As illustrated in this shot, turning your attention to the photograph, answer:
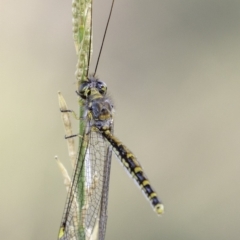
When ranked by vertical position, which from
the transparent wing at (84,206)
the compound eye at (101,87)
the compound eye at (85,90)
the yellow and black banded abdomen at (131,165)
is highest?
the compound eye at (101,87)

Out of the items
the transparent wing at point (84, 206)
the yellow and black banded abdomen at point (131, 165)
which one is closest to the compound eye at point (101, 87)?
the yellow and black banded abdomen at point (131, 165)

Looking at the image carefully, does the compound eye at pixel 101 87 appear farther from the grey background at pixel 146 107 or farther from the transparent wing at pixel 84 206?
the grey background at pixel 146 107

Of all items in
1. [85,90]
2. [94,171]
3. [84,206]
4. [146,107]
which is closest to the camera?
[84,206]

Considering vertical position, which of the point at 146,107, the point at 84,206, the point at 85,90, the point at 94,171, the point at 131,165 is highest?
the point at 146,107

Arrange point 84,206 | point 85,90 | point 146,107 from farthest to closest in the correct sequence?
1. point 146,107
2. point 85,90
3. point 84,206

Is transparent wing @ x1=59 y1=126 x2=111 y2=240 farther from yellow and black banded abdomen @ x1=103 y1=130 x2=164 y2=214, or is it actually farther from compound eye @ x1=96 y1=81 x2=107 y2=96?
compound eye @ x1=96 y1=81 x2=107 y2=96

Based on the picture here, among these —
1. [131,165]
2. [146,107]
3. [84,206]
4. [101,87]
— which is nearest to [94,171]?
[84,206]

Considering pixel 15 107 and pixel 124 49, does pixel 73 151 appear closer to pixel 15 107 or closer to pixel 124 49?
pixel 15 107

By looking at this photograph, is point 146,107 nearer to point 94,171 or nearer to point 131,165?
point 131,165
